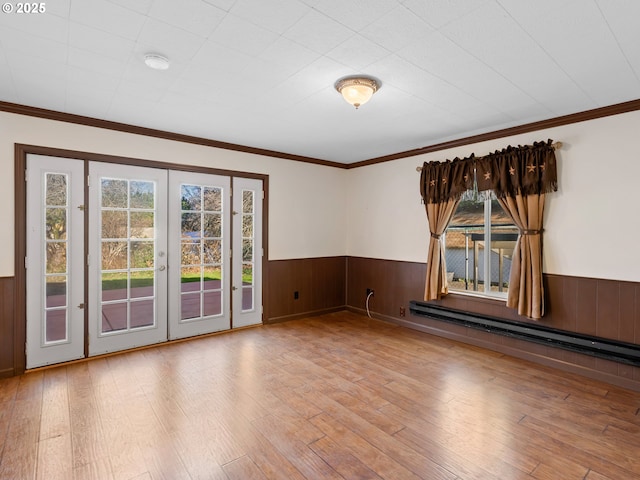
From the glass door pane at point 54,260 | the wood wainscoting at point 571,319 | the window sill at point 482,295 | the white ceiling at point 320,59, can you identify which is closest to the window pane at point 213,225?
the white ceiling at point 320,59

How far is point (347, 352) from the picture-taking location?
3.84m

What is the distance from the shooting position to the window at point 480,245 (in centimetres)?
397

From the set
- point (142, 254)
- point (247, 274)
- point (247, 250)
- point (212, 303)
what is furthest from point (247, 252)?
point (142, 254)

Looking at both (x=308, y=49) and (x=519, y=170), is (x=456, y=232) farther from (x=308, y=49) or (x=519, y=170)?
(x=308, y=49)

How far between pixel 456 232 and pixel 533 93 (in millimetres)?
1962

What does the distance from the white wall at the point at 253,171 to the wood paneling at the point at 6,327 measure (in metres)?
0.13

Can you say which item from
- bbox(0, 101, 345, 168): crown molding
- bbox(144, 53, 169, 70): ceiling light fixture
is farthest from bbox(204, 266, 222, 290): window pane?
bbox(144, 53, 169, 70): ceiling light fixture

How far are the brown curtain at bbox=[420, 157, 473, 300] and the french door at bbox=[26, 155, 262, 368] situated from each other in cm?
238

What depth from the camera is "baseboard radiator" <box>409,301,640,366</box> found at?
9.97ft

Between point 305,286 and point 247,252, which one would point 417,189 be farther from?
point 247,252

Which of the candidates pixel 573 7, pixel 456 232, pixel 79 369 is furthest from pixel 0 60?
pixel 456 232

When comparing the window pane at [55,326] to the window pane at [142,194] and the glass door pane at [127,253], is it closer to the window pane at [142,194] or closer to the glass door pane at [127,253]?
the glass door pane at [127,253]

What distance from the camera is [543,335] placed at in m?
3.49

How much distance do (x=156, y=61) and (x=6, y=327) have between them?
2.88 meters
